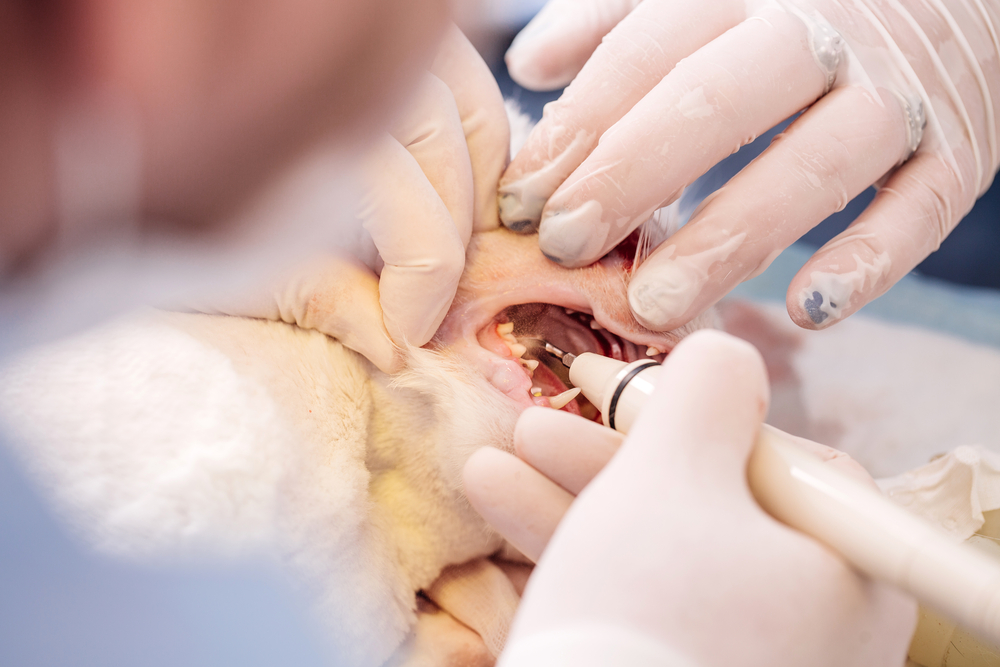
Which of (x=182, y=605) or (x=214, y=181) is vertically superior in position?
(x=214, y=181)

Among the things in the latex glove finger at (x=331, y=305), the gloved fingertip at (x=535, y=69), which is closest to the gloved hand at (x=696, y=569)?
the latex glove finger at (x=331, y=305)

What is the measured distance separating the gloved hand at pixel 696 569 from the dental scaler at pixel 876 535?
0.07 ft

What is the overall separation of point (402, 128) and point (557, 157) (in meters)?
0.24

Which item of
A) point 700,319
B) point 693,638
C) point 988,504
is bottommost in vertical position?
point 988,504

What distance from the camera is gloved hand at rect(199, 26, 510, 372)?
2.15 ft

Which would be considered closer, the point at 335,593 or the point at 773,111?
the point at 335,593

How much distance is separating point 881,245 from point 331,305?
83cm

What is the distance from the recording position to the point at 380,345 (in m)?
0.72

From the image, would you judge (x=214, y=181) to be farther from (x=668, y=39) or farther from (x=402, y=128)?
(x=668, y=39)

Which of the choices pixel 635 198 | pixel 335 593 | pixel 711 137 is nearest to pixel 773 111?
pixel 711 137

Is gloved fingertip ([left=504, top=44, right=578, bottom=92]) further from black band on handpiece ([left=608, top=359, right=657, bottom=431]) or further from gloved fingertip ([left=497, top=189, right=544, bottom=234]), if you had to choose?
black band on handpiece ([left=608, top=359, right=657, bottom=431])

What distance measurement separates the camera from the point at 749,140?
0.83 m

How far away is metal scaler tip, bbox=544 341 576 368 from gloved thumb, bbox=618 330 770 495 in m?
0.35

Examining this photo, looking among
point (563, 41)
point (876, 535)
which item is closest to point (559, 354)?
point (876, 535)
